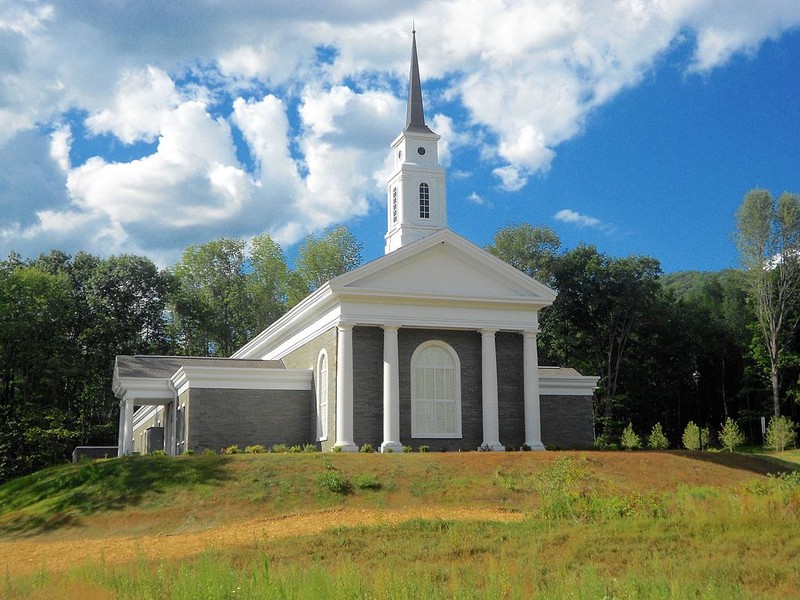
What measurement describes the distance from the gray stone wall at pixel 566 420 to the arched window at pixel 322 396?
10.0m

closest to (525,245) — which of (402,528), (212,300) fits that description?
(212,300)

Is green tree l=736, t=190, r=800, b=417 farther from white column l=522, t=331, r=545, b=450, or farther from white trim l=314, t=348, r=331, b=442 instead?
white trim l=314, t=348, r=331, b=442

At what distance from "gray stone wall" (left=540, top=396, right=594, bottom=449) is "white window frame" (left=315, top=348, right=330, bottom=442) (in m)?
10.0

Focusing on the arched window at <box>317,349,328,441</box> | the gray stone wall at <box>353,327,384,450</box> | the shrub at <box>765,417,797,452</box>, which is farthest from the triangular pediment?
the shrub at <box>765,417,797,452</box>

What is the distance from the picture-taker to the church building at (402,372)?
33031 mm

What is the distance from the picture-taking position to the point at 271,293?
74625 mm

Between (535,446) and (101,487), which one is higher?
(535,446)

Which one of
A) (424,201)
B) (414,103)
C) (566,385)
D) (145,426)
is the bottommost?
(145,426)

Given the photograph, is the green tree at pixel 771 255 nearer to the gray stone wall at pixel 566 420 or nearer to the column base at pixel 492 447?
the gray stone wall at pixel 566 420

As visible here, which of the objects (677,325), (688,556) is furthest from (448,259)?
(677,325)

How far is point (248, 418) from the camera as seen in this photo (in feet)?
116

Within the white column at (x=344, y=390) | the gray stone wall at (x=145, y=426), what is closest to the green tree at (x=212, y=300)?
the gray stone wall at (x=145, y=426)

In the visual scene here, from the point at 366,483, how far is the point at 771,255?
44.6 m

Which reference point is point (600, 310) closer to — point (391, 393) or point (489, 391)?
point (489, 391)
